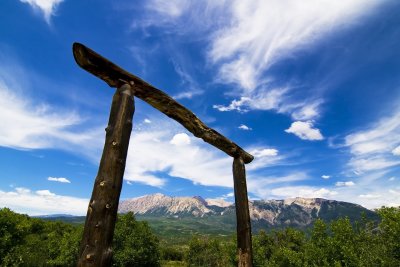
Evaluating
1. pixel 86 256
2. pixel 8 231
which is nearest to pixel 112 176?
pixel 86 256

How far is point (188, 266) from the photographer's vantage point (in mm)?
96000

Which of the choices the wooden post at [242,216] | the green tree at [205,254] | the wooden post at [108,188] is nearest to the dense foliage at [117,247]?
the green tree at [205,254]

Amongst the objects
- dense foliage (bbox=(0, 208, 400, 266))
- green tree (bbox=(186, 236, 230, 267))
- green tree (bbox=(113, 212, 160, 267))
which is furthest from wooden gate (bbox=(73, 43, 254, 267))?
green tree (bbox=(186, 236, 230, 267))

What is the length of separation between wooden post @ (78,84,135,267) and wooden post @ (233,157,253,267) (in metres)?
4.09

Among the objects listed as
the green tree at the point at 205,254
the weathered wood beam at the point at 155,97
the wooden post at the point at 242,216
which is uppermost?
the weathered wood beam at the point at 155,97

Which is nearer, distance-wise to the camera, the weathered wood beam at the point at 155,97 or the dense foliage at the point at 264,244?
the weathered wood beam at the point at 155,97

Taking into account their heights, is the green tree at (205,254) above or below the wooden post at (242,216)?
below

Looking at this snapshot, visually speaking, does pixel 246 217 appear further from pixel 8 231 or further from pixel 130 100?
pixel 8 231

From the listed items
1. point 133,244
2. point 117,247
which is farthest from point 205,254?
point 117,247

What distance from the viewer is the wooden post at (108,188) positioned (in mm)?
3768

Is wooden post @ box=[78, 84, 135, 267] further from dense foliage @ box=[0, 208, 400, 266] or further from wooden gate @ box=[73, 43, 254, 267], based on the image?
dense foliage @ box=[0, 208, 400, 266]

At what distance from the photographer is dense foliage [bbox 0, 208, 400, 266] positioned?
126 ft

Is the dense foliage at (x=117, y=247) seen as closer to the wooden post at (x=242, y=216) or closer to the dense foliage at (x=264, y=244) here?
the dense foliage at (x=264, y=244)

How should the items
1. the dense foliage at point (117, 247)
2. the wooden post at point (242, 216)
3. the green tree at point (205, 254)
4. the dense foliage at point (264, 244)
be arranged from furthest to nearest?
the green tree at point (205, 254) → the dense foliage at point (117, 247) → the dense foliage at point (264, 244) → the wooden post at point (242, 216)
